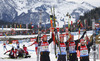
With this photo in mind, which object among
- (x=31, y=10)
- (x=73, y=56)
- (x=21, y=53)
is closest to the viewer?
(x=73, y=56)

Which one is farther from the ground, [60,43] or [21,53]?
[60,43]

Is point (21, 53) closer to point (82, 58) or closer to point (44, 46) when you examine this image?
point (44, 46)

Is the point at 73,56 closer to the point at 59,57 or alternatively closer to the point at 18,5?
the point at 59,57

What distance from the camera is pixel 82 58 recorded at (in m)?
6.45

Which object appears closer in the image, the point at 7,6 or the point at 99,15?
the point at 99,15

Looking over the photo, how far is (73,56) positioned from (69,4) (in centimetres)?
16578

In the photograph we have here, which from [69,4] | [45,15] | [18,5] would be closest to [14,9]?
[18,5]

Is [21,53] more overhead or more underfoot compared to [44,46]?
more underfoot

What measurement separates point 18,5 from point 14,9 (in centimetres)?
671

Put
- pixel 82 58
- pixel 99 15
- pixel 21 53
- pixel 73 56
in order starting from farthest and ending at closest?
pixel 99 15
pixel 21 53
pixel 73 56
pixel 82 58

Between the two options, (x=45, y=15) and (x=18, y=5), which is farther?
(x=45, y=15)

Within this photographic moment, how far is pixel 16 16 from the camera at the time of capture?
154375mm

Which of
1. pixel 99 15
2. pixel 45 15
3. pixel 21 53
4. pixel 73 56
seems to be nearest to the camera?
pixel 73 56

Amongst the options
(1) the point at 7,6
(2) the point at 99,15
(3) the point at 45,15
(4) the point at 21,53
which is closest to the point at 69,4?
(3) the point at 45,15
